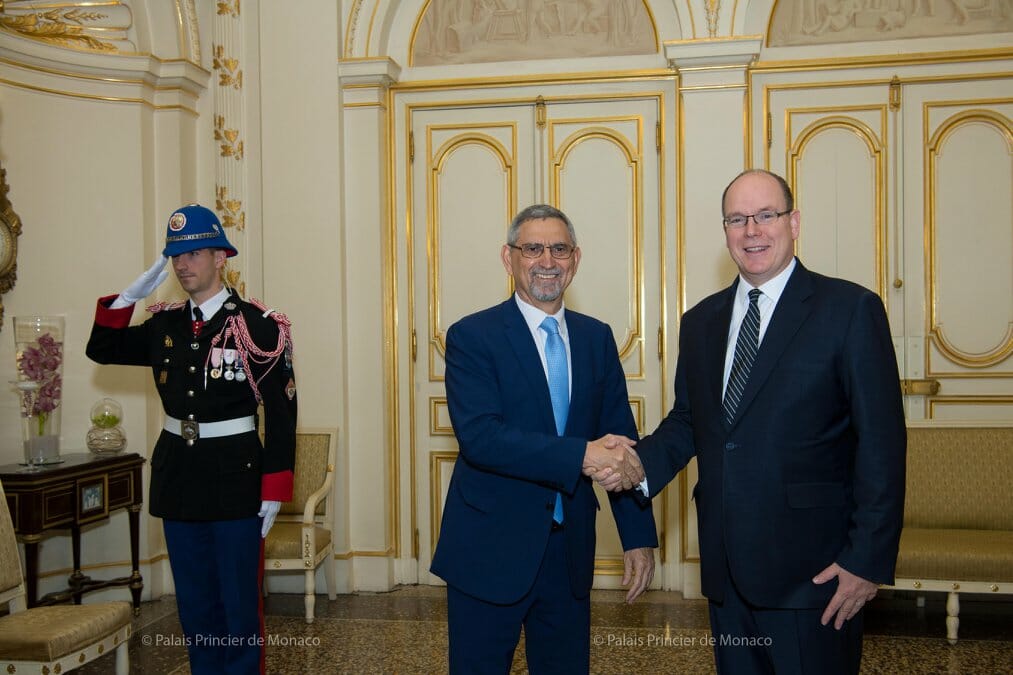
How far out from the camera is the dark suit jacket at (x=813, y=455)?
202 cm

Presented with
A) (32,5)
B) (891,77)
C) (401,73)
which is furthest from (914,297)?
(32,5)

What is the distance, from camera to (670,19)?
16.4 feet

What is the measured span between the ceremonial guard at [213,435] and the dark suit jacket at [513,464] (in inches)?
33.1

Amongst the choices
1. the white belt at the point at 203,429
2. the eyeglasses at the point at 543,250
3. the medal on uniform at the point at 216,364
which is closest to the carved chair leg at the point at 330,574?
the white belt at the point at 203,429

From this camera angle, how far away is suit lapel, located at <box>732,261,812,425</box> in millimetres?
2135

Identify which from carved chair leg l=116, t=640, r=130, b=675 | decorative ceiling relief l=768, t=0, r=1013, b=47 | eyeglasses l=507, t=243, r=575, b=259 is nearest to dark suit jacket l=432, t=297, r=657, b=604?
Result: eyeglasses l=507, t=243, r=575, b=259

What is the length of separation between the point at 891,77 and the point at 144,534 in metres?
4.75

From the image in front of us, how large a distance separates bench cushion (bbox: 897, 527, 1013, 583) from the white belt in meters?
2.97

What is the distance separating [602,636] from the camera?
14.0ft

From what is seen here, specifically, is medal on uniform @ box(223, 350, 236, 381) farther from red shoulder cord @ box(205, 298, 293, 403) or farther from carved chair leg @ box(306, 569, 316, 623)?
carved chair leg @ box(306, 569, 316, 623)

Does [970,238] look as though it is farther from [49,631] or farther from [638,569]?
[49,631]

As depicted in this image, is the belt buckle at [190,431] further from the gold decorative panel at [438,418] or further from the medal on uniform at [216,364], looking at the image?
the gold decorative panel at [438,418]

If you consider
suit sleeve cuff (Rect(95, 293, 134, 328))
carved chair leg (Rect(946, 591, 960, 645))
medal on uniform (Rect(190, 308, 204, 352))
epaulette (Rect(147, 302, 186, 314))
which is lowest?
carved chair leg (Rect(946, 591, 960, 645))

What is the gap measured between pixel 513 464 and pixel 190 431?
1.27 meters
